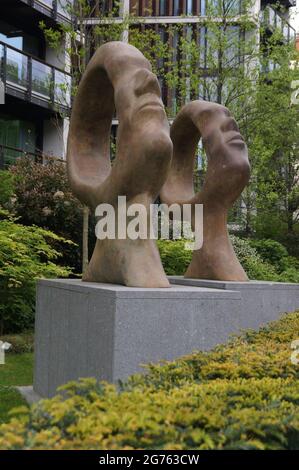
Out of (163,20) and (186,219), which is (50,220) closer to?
(186,219)

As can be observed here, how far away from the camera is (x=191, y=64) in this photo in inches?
691

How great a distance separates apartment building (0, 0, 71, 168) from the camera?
18.5 m

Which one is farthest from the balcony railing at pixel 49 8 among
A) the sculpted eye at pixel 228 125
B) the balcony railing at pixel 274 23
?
the sculpted eye at pixel 228 125

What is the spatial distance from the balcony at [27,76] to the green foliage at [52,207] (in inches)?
172

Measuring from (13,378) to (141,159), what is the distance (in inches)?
134

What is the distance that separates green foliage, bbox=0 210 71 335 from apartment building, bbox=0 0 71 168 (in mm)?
7621

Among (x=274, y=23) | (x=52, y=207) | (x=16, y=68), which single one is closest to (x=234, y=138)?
(x=52, y=207)

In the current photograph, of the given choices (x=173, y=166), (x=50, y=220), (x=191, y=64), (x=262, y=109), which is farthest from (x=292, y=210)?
(x=173, y=166)

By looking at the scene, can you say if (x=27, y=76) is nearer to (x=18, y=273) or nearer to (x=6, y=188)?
(x=6, y=188)

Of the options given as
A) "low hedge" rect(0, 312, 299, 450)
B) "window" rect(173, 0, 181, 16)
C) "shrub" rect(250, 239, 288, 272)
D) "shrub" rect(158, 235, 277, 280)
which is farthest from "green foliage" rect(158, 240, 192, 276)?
"window" rect(173, 0, 181, 16)

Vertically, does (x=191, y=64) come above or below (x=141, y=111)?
above

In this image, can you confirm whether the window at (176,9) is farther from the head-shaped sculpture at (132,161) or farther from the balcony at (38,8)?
A: the head-shaped sculpture at (132,161)

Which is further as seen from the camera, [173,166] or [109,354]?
[173,166]

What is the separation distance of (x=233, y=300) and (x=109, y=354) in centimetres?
143
